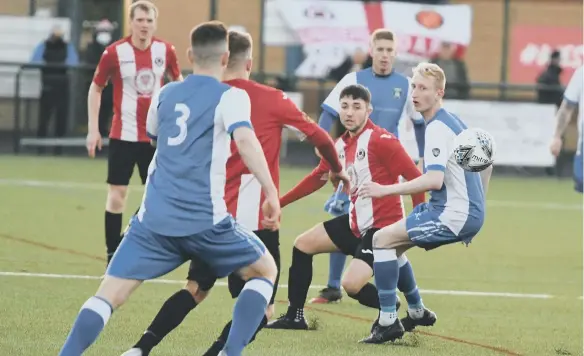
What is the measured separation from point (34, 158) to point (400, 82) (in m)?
Result: 12.1

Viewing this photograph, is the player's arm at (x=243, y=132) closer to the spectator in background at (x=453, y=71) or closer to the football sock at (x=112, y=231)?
the football sock at (x=112, y=231)

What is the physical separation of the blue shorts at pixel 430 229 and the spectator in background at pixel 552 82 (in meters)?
15.7

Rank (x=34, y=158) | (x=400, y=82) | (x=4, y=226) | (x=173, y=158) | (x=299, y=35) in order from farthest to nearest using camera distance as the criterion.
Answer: (x=299, y=35), (x=34, y=158), (x=4, y=226), (x=400, y=82), (x=173, y=158)

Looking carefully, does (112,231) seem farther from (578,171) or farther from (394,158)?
(578,171)

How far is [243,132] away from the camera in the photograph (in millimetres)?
6438

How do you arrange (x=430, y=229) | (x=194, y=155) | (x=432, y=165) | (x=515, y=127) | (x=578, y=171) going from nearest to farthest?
(x=194, y=155) < (x=432, y=165) < (x=430, y=229) < (x=578, y=171) < (x=515, y=127)

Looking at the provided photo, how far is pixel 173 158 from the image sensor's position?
21.5 ft

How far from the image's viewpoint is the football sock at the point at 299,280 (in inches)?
355

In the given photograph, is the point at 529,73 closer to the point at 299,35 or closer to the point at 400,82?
the point at 299,35

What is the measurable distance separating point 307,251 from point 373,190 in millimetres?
1317

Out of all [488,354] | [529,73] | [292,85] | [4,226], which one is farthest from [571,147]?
[488,354]

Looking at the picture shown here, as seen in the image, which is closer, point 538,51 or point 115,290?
point 115,290

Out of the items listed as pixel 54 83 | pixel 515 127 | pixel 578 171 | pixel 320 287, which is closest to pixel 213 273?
pixel 320 287

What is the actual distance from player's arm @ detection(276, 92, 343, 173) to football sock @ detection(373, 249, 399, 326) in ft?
A: 4.54
